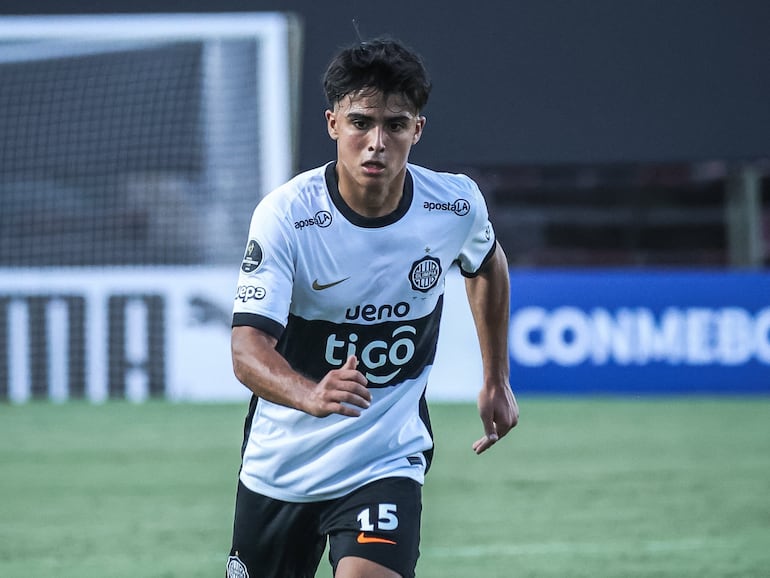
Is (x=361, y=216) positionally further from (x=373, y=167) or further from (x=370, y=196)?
(x=373, y=167)

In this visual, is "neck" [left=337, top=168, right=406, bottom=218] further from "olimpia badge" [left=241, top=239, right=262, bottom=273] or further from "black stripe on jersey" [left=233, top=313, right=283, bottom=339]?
"black stripe on jersey" [left=233, top=313, right=283, bottom=339]

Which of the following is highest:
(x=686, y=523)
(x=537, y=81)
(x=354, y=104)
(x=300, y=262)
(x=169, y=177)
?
(x=537, y=81)

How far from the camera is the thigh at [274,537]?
160 inches

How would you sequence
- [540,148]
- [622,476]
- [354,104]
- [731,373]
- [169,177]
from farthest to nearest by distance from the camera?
[540,148] → [169,177] → [731,373] → [622,476] → [354,104]

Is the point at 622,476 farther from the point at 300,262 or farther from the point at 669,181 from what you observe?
the point at 669,181

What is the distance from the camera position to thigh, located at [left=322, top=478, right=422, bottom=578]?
3.89 metres

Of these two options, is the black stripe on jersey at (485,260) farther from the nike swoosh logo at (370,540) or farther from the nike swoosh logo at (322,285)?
the nike swoosh logo at (370,540)

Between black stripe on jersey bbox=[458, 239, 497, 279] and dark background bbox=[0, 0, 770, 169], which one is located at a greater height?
dark background bbox=[0, 0, 770, 169]

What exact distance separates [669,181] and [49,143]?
7972 mm

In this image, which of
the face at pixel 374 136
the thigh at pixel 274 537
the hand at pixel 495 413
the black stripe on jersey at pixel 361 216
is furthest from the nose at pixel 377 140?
the thigh at pixel 274 537

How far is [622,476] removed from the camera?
30.1 feet

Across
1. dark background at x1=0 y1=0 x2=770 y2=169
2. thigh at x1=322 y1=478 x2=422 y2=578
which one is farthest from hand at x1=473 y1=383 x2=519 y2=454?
dark background at x1=0 y1=0 x2=770 y2=169

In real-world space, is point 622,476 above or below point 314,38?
below

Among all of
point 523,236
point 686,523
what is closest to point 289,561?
point 686,523
